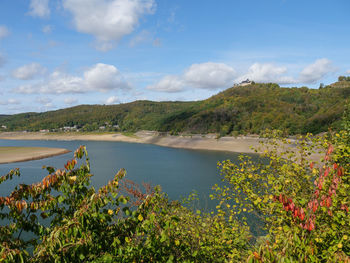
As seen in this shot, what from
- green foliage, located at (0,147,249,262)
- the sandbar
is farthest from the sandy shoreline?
green foliage, located at (0,147,249,262)

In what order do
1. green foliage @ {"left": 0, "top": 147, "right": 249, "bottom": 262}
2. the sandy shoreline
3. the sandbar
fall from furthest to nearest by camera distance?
1. the sandy shoreline
2. the sandbar
3. green foliage @ {"left": 0, "top": 147, "right": 249, "bottom": 262}

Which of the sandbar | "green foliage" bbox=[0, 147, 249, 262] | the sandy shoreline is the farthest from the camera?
the sandy shoreline

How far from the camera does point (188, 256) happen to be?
19.2 ft

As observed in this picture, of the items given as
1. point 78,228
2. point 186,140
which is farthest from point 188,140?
point 78,228

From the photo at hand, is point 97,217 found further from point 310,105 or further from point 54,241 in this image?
point 310,105

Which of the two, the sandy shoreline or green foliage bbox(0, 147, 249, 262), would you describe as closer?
green foliage bbox(0, 147, 249, 262)

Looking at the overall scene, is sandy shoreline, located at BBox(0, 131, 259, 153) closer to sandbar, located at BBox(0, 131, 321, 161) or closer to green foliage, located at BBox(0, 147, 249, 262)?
sandbar, located at BBox(0, 131, 321, 161)

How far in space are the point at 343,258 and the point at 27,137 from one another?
6763 inches

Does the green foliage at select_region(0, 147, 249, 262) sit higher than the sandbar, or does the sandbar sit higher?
the green foliage at select_region(0, 147, 249, 262)

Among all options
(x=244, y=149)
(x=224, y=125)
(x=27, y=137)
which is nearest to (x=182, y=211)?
(x=244, y=149)

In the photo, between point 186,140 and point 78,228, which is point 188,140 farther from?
point 78,228

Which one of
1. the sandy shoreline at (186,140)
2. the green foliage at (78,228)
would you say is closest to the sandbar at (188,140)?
the sandy shoreline at (186,140)

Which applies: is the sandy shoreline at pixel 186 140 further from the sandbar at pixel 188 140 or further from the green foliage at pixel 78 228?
the green foliage at pixel 78 228

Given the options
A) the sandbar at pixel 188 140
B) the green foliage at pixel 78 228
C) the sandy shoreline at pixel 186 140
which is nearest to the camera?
the green foliage at pixel 78 228
